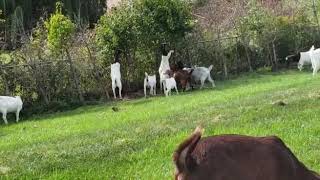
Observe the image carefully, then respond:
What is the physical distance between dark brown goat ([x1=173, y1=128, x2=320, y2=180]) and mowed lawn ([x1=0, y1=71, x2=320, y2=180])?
158 inches

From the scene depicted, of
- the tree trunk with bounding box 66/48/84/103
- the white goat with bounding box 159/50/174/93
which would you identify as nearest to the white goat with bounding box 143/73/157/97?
the white goat with bounding box 159/50/174/93

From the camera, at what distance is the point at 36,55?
23.1 meters

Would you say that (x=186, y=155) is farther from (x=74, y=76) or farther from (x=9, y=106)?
(x=74, y=76)

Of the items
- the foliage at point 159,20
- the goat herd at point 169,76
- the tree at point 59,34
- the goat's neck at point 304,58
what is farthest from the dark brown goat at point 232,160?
the goat's neck at point 304,58

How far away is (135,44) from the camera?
25.4 m

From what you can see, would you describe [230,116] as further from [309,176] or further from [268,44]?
[268,44]

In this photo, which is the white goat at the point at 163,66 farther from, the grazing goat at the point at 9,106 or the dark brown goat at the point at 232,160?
the dark brown goat at the point at 232,160

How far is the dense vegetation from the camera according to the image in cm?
2275

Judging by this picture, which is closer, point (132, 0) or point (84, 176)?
point (84, 176)

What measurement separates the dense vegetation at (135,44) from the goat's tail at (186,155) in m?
18.2

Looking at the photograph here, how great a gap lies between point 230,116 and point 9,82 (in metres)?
11.8

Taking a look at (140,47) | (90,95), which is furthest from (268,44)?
(90,95)

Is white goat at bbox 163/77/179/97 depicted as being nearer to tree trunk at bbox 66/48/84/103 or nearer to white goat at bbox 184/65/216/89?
white goat at bbox 184/65/216/89

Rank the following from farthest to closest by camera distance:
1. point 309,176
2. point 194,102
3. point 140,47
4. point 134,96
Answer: point 140,47, point 134,96, point 194,102, point 309,176
